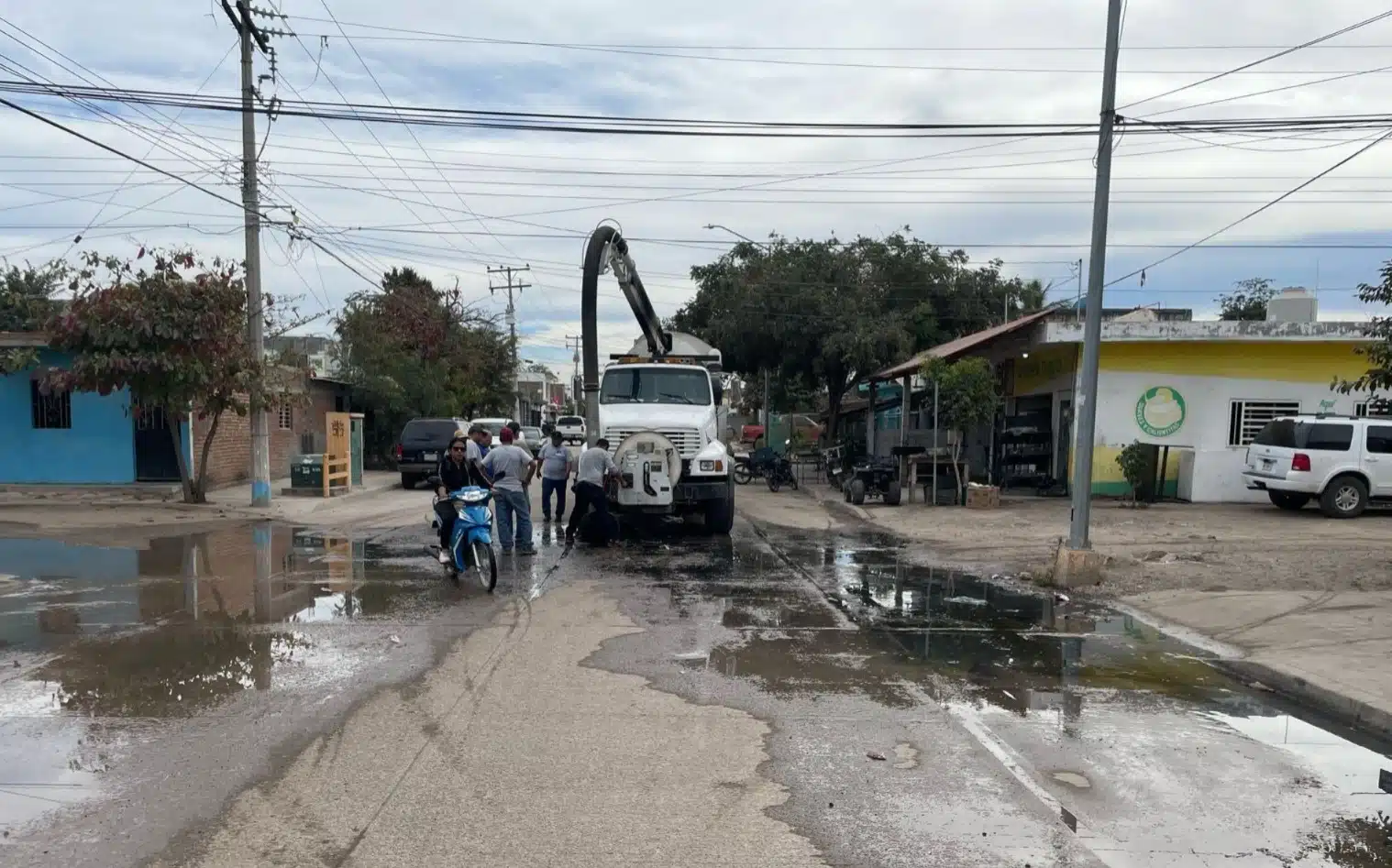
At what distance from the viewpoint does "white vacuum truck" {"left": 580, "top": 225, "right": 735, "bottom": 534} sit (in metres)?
15.2

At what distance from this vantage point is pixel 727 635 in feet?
29.7

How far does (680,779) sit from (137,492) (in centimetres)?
1949

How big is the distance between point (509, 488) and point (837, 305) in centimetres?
2063

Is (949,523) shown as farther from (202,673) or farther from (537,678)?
(202,673)

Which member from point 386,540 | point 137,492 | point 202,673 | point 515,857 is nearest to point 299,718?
point 202,673

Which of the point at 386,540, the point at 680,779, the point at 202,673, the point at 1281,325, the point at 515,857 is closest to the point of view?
the point at 515,857

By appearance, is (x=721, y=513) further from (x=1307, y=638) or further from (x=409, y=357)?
(x=409, y=357)

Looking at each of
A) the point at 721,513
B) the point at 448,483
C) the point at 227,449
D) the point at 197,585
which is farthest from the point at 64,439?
the point at 721,513

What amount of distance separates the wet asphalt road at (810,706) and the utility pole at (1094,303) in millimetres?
1525

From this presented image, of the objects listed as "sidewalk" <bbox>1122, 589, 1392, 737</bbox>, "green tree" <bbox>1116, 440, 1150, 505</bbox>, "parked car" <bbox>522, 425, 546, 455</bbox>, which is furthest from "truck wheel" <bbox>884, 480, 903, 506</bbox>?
"parked car" <bbox>522, 425, 546, 455</bbox>

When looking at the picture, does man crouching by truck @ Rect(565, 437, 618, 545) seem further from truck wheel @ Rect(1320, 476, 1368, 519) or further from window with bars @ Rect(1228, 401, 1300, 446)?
window with bars @ Rect(1228, 401, 1300, 446)

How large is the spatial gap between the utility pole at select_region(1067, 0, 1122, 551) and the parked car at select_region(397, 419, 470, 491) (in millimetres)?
17787

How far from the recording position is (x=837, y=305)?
3225 centimetres

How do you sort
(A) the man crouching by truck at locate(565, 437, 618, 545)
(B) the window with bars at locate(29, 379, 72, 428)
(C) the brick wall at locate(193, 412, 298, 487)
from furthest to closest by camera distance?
(C) the brick wall at locate(193, 412, 298, 487), (B) the window with bars at locate(29, 379, 72, 428), (A) the man crouching by truck at locate(565, 437, 618, 545)
